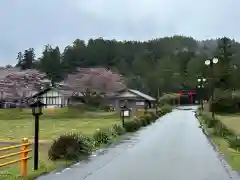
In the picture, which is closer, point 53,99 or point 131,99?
point 53,99

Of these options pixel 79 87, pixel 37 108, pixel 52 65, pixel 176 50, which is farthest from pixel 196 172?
pixel 176 50

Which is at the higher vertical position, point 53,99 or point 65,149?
point 53,99

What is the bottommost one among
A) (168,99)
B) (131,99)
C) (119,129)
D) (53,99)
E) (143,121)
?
(119,129)

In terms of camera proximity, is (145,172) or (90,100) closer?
(145,172)

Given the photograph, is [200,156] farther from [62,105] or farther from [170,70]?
[170,70]

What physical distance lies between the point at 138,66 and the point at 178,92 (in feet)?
36.6

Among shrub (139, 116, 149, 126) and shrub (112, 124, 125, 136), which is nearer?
shrub (112, 124, 125, 136)

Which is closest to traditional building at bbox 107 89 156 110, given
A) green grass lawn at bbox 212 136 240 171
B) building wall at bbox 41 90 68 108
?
building wall at bbox 41 90 68 108

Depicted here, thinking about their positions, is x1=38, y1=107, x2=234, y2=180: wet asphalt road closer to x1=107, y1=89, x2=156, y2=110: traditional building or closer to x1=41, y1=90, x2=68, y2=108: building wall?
x1=41, y1=90, x2=68, y2=108: building wall

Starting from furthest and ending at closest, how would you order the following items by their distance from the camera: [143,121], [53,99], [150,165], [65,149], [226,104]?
[53,99]
[226,104]
[143,121]
[65,149]
[150,165]

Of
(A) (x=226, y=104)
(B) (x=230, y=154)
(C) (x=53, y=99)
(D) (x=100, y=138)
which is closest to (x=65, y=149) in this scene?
(D) (x=100, y=138)

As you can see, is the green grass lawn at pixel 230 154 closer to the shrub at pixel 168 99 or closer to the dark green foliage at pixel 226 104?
the dark green foliage at pixel 226 104

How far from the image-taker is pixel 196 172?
10930 millimetres

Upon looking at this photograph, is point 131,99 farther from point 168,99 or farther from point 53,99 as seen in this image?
point 53,99
